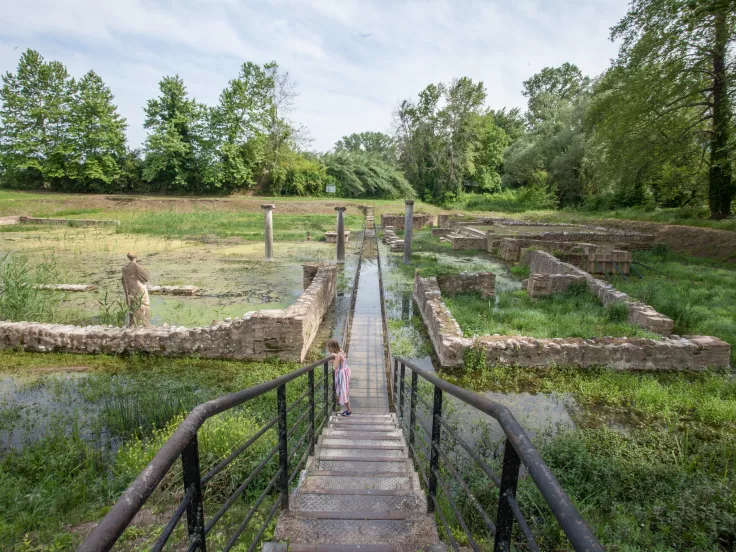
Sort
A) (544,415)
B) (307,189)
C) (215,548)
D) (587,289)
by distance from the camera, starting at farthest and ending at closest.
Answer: (307,189) → (587,289) → (544,415) → (215,548)

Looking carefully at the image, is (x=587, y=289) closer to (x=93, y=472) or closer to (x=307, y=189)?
(x=93, y=472)

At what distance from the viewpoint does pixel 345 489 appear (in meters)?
3.09

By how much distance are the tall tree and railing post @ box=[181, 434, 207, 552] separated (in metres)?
22.6

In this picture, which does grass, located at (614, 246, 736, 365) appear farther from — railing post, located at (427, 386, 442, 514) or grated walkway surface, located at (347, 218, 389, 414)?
railing post, located at (427, 386, 442, 514)

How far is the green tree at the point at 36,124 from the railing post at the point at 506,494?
5026 cm

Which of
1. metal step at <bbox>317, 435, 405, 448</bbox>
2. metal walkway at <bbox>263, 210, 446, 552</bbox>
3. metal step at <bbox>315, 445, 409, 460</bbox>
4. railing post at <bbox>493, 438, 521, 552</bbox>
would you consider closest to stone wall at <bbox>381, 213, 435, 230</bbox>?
metal walkway at <bbox>263, 210, 446, 552</bbox>

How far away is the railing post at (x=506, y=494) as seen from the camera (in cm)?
144

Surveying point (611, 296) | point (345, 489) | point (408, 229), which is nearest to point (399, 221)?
point (408, 229)

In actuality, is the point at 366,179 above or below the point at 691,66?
below

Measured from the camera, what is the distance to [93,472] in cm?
436

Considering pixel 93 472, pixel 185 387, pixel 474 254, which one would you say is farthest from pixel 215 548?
pixel 474 254

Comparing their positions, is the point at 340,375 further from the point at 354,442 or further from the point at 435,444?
the point at 435,444

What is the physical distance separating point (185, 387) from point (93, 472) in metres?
2.34

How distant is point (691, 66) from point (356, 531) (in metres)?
25.4
